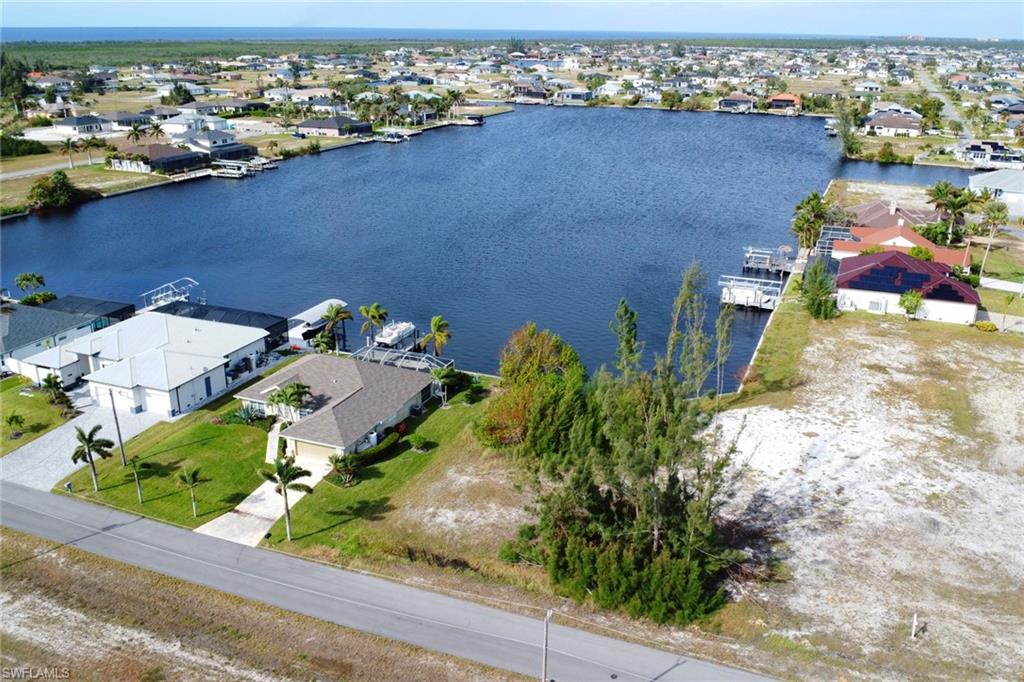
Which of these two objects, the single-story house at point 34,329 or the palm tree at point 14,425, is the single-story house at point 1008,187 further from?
the palm tree at point 14,425

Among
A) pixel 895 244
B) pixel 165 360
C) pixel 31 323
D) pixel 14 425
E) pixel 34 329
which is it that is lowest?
pixel 14 425

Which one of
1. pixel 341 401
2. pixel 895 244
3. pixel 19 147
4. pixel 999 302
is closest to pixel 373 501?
pixel 341 401

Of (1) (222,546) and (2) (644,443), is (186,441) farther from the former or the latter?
(2) (644,443)

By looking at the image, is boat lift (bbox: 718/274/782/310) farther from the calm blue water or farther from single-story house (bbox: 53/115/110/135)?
single-story house (bbox: 53/115/110/135)

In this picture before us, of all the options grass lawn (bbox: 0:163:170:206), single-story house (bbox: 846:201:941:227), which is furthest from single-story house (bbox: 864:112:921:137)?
grass lawn (bbox: 0:163:170:206)

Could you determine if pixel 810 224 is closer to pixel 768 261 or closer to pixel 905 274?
pixel 768 261

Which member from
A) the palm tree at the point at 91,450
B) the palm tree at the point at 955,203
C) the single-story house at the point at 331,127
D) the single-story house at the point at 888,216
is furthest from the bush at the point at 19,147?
the palm tree at the point at 955,203

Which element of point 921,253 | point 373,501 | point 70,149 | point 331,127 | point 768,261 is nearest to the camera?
point 373,501
